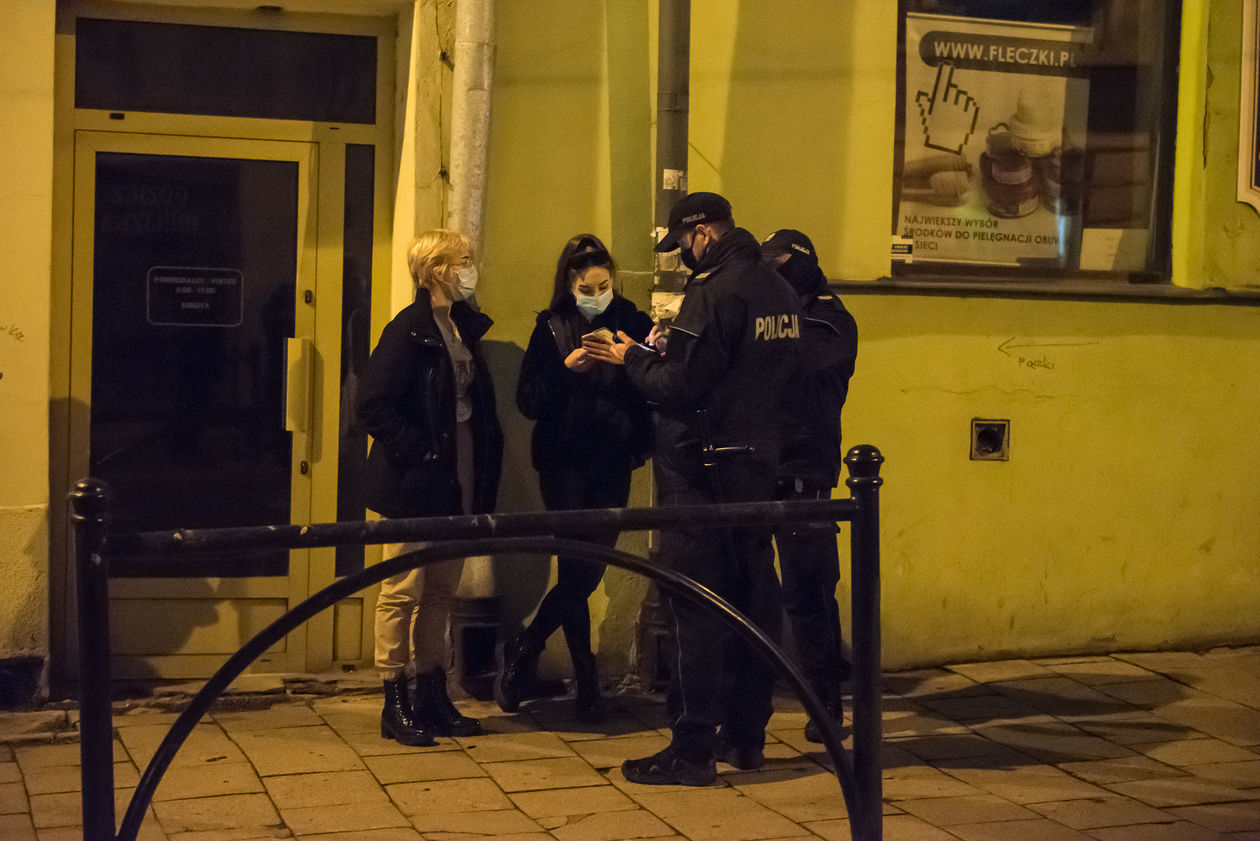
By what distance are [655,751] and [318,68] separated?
3030mm

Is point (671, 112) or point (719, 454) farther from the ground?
point (671, 112)

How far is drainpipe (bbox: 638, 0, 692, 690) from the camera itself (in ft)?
19.5

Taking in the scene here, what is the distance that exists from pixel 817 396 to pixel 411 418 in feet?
4.86

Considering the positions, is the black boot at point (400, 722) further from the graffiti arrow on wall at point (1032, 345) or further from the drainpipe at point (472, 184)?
the graffiti arrow on wall at point (1032, 345)

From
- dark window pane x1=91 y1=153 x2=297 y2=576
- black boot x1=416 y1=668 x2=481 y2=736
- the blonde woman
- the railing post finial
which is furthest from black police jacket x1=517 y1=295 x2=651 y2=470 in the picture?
the railing post finial

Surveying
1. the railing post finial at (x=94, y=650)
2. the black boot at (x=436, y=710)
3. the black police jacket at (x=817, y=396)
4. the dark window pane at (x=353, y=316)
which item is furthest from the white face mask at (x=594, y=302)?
the railing post finial at (x=94, y=650)

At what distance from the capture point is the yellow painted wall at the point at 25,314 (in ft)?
18.3

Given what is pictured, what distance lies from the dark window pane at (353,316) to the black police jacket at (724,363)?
1.63 meters

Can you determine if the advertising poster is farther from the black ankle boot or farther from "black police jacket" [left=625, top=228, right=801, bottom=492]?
the black ankle boot

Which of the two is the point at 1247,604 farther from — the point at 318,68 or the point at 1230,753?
the point at 318,68

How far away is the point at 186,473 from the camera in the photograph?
239 inches

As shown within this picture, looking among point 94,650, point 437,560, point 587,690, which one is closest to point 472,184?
point 587,690

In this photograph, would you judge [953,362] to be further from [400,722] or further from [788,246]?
[400,722]

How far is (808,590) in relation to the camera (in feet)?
18.0
